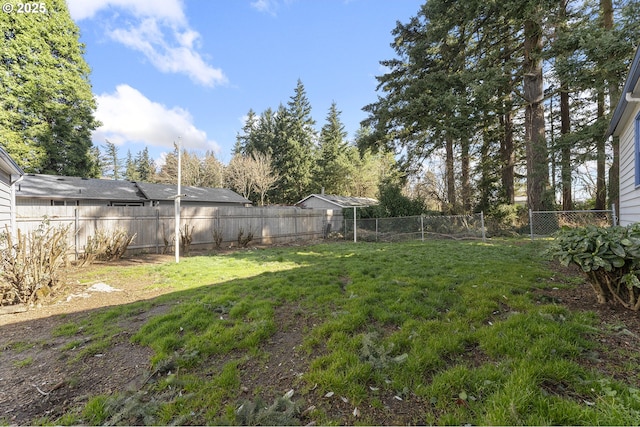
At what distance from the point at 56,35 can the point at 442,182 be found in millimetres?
26290

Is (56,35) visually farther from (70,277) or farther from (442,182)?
(442,182)

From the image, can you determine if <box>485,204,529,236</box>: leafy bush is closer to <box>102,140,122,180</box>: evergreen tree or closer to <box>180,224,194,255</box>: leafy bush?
<box>180,224,194,255</box>: leafy bush

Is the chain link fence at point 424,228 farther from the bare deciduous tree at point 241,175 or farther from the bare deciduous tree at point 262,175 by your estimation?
the bare deciduous tree at point 241,175

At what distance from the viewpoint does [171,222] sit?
10305mm

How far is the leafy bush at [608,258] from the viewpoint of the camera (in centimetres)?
270

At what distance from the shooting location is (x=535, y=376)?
195 centimetres

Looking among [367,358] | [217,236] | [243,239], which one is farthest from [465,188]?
[367,358]

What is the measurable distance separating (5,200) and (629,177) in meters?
13.0

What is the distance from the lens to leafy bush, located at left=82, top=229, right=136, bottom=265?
25.3 ft

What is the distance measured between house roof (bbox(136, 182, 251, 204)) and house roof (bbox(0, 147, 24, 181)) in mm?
10508

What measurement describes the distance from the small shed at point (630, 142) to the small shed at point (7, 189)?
10460 millimetres

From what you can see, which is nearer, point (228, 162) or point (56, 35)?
point (56, 35)

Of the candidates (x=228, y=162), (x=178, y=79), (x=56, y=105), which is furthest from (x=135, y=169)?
(x=178, y=79)

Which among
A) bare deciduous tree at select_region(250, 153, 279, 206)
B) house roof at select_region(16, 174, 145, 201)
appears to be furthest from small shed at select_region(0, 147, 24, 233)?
bare deciduous tree at select_region(250, 153, 279, 206)
